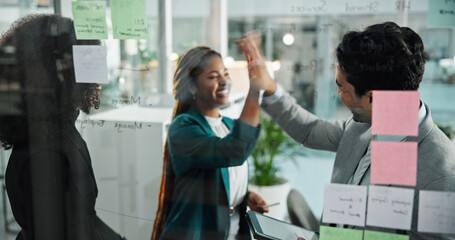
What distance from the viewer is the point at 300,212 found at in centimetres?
142

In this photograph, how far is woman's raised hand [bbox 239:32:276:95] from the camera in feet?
3.39

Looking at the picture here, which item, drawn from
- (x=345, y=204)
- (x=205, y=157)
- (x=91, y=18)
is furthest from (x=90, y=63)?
(x=345, y=204)

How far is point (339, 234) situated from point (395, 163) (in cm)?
23

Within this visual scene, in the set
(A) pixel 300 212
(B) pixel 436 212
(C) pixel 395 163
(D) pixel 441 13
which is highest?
(D) pixel 441 13

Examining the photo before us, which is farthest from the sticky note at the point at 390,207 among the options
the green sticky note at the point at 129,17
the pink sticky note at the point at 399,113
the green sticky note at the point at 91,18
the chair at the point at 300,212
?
the green sticky note at the point at 91,18

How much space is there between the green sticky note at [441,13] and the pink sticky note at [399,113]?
0.20 meters

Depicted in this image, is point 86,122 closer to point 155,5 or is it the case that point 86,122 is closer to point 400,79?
point 155,5

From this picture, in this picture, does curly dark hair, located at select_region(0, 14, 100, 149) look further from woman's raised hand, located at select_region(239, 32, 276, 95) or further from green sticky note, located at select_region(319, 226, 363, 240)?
green sticky note, located at select_region(319, 226, 363, 240)

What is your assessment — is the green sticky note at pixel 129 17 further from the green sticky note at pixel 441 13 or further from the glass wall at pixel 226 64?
the green sticky note at pixel 441 13

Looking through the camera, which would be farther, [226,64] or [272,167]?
[272,167]

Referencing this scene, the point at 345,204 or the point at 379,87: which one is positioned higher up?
the point at 379,87

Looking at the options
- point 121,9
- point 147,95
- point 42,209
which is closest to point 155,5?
point 121,9

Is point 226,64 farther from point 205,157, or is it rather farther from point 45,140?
point 45,140

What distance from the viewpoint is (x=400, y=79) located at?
0.87 meters
